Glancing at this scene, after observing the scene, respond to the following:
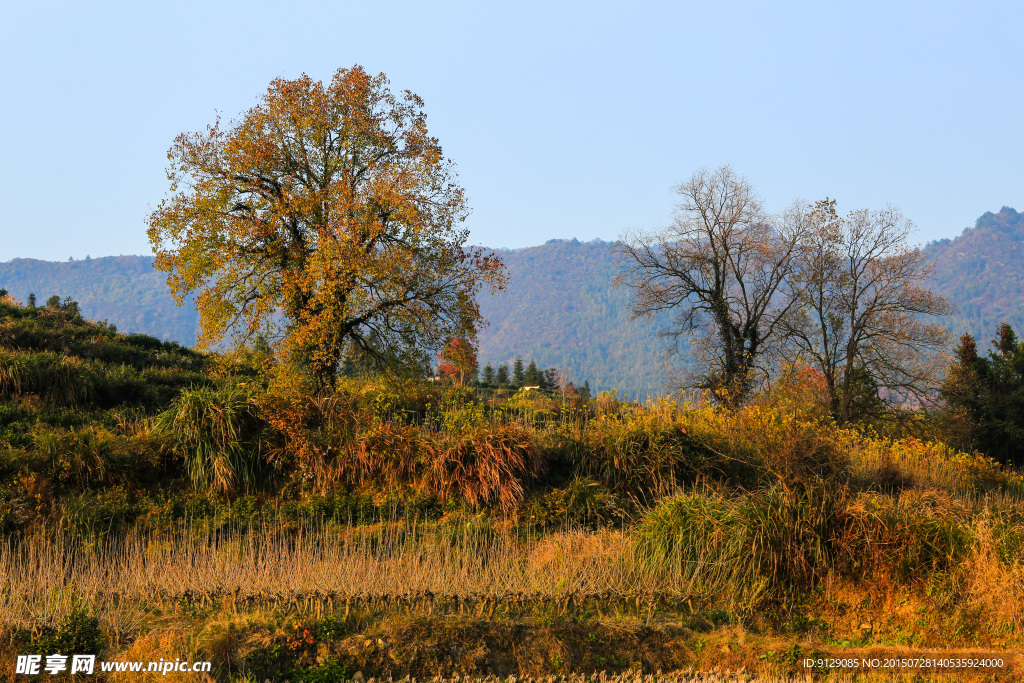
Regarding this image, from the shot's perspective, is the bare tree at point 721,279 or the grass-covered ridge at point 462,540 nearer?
the grass-covered ridge at point 462,540

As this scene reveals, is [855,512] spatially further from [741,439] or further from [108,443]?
[108,443]

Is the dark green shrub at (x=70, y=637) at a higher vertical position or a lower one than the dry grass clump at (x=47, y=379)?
lower

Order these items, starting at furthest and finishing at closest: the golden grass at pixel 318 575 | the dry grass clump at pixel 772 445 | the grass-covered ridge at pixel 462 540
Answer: the dry grass clump at pixel 772 445 < the golden grass at pixel 318 575 < the grass-covered ridge at pixel 462 540

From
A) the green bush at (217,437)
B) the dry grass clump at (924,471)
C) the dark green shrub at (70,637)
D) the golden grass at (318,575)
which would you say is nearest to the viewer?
the dark green shrub at (70,637)

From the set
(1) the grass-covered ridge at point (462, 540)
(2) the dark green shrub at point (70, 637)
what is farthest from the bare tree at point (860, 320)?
(2) the dark green shrub at point (70, 637)

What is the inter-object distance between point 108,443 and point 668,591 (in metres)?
8.11

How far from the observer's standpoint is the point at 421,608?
661 cm

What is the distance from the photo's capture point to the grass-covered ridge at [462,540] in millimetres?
6020

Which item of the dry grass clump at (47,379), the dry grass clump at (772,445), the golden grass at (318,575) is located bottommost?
the golden grass at (318,575)

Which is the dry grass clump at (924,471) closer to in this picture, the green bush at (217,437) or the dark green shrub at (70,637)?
the green bush at (217,437)

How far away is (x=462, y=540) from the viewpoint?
28.9ft

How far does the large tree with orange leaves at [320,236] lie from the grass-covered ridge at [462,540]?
290cm

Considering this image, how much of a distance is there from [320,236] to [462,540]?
827 cm

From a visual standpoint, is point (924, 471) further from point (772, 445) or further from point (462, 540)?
point (462, 540)
